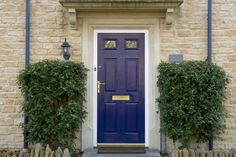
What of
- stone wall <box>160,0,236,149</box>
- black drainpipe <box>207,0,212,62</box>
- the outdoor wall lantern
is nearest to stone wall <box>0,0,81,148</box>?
the outdoor wall lantern

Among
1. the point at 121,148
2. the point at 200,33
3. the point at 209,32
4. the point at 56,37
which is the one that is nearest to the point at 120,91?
the point at 121,148

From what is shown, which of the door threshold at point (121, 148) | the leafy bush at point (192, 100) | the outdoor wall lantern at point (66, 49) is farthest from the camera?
the outdoor wall lantern at point (66, 49)

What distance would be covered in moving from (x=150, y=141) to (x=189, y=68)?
1.76 meters

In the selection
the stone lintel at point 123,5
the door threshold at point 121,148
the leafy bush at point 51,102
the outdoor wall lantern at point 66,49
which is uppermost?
the stone lintel at point 123,5

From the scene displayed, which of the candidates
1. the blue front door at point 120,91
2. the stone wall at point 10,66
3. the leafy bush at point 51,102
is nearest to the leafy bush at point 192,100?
the blue front door at point 120,91

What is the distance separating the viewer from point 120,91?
711 centimetres

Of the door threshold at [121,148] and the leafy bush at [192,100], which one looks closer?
the leafy bush at [192,100]

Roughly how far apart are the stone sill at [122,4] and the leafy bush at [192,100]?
3.96 feet

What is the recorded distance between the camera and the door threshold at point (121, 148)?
6.78 meters

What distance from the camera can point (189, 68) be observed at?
21.3ft

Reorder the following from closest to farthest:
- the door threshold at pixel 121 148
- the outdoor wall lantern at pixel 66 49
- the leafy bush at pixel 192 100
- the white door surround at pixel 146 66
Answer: the leafy bush at pixel 192 100 < the door threshold at pixel 121 148 < the outdoor wall lantern at pixel 66 49 < the white door surround at pixel 146 66

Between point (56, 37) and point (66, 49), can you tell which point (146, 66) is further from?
point (56, 37)

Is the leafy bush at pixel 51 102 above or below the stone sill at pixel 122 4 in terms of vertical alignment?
below

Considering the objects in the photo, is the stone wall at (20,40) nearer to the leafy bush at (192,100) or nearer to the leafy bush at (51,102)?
the leafy bush at (51,102)
